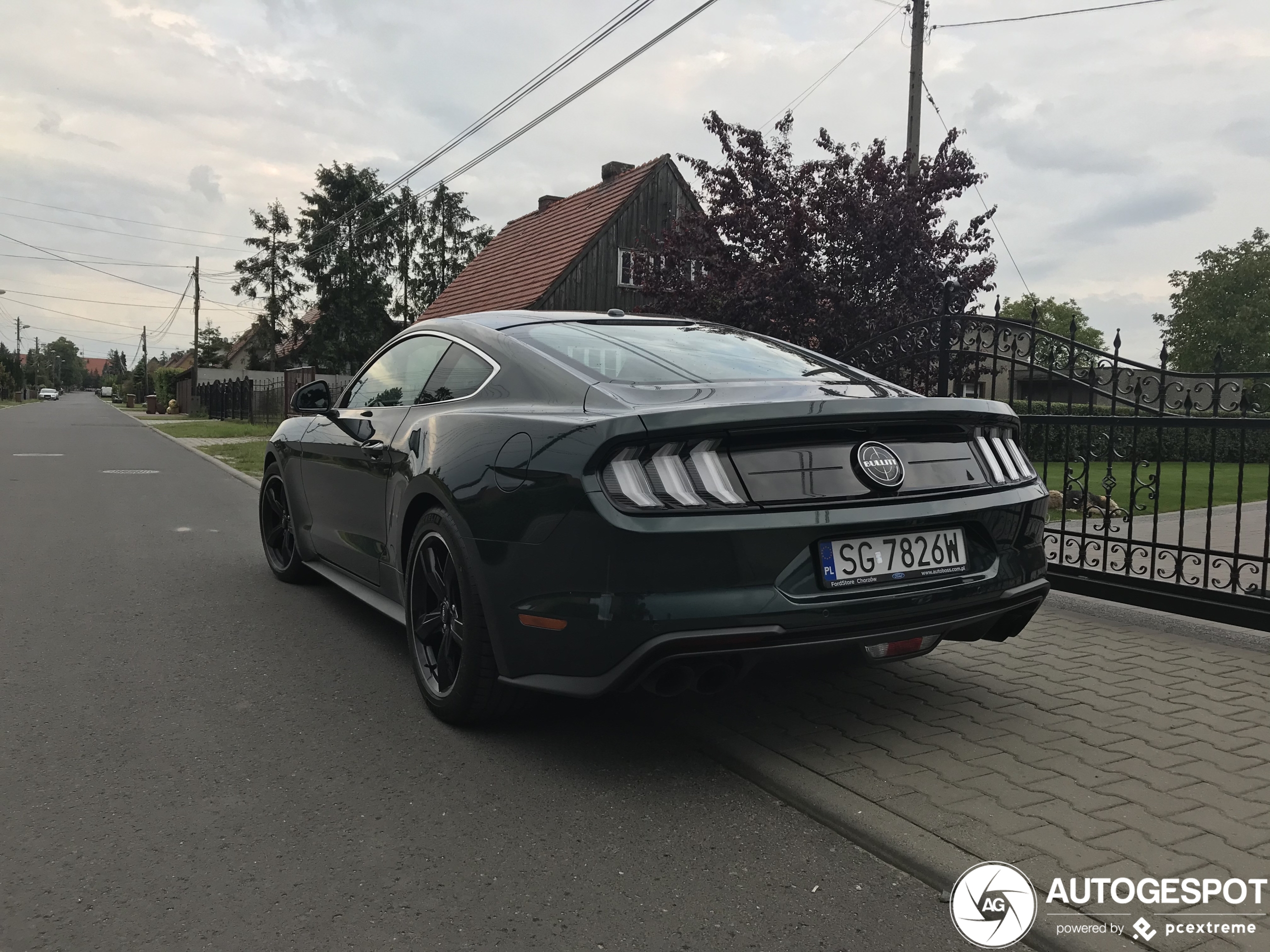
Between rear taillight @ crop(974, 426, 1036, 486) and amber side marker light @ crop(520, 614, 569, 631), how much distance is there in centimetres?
160

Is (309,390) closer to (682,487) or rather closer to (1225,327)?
(682,487)

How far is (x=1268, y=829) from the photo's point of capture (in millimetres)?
2789

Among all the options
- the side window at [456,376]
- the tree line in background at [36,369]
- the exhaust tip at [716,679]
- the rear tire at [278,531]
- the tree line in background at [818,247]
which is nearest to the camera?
the exhaust tip at [716,679]

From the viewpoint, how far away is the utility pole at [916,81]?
14805 millimetres

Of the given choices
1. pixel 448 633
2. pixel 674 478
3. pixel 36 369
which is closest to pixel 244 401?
pixel 448 633

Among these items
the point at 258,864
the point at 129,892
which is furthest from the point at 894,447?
the point at 129,892

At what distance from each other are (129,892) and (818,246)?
34.5 ft

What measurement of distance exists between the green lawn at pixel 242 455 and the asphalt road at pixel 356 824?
32.0 ft

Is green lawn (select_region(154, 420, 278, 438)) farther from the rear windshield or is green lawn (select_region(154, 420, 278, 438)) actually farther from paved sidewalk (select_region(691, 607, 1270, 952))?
paved sidewalk (select_region(691, 607, 1270, 952))

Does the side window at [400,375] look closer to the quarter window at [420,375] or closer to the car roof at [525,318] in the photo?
the quarter window at [420,375]

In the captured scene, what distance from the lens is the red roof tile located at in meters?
25.3

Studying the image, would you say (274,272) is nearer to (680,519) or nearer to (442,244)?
(442,244)

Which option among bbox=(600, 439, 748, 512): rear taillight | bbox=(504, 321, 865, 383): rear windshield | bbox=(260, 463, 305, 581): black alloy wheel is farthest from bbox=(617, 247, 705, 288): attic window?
bbox=(600, 439, 748, 512): rear taillight

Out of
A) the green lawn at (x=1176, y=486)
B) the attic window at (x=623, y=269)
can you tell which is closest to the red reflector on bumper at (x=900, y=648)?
the green lawn at (x=1176, y=486)
